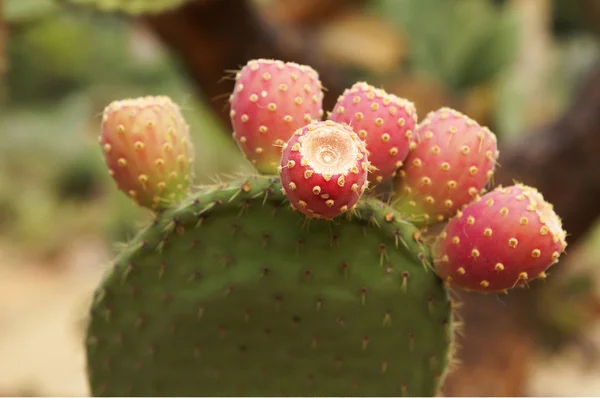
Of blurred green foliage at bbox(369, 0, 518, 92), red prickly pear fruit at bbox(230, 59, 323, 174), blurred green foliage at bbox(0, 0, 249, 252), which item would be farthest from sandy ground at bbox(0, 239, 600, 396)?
red prickly pear fruit at bbox(230, 59, 323, 174)

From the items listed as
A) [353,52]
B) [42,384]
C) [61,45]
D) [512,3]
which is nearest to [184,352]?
[42,384]

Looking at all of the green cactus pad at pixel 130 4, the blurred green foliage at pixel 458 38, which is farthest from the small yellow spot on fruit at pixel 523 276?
the blurred green foliage at pixel 458 38

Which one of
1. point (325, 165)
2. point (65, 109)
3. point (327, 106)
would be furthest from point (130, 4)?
point (65, 109)

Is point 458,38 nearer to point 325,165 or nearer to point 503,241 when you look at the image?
point 503,241

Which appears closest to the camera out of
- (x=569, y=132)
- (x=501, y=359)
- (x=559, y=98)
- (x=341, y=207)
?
(x=341, y=207)

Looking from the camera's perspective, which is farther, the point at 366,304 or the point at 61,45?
the point at 61,45

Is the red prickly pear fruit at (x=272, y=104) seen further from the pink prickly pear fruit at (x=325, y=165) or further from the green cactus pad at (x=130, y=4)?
the green cactus pad at (x=130, y=4)

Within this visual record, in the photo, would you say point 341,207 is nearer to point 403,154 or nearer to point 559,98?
point 403,154
